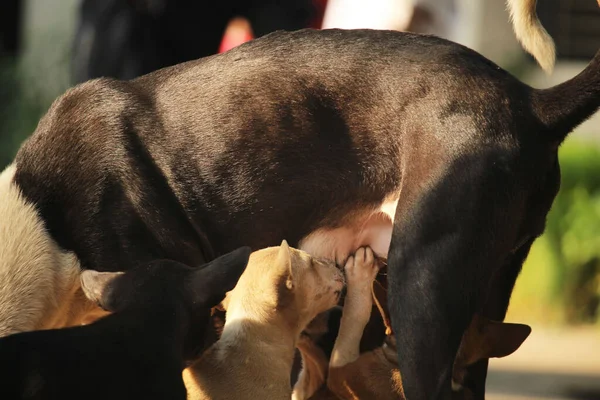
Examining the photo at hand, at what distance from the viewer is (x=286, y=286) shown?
397 centimetres

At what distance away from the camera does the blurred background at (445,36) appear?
663 centimetres

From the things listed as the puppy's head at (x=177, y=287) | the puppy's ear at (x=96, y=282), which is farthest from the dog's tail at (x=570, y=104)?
the puppy's ear at (x=96, y=282)

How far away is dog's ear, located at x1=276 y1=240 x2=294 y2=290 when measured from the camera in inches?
151

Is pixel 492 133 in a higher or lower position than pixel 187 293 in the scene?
higher

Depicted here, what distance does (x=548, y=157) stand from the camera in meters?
3.78

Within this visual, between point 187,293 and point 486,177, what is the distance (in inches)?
39.8

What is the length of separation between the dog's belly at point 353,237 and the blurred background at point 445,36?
165cm

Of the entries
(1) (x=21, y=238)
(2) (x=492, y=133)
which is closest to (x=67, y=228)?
(1) (x=21, y=238)

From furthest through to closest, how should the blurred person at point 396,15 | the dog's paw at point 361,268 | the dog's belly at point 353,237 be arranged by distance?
the blurred person at point 396,15, the dog's paw at point 361,268, the dog's belly at point 353,237

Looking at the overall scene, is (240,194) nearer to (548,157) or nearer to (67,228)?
(67,228)

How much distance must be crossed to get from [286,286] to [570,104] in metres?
1.12

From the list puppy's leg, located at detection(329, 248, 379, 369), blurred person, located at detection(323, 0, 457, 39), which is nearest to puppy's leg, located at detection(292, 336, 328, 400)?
puppy's leg, located at detection(329, 248, 379, 369)

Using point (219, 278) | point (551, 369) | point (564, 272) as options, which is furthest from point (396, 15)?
point (564, 272)

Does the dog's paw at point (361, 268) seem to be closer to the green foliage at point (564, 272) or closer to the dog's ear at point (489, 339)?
the dog's ear at point (489, 339)
